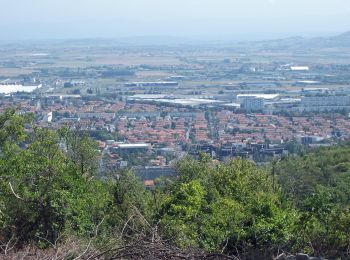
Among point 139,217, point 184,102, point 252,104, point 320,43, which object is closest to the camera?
point 139,217

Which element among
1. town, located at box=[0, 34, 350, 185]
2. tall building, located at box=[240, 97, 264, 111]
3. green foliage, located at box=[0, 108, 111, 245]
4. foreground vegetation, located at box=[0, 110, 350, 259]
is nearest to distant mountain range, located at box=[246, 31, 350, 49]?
town, located at box=[0, 34, 350, 185]

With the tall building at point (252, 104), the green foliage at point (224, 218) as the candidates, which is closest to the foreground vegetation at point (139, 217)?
the green foliage at point (224, 218)

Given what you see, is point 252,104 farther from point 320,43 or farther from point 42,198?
point 320,43

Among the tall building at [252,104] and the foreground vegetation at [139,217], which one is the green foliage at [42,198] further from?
the tall building at [252,104]

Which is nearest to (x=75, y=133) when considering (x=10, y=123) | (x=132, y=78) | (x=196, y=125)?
(x=10, y=123)

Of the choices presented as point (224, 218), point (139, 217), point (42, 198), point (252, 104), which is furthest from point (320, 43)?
point (42, 198)

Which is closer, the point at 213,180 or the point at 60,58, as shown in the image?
the point at 213,180

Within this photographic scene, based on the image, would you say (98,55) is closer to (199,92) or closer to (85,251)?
(199,92)

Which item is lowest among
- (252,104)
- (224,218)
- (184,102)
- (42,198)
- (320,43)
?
(320,43)
